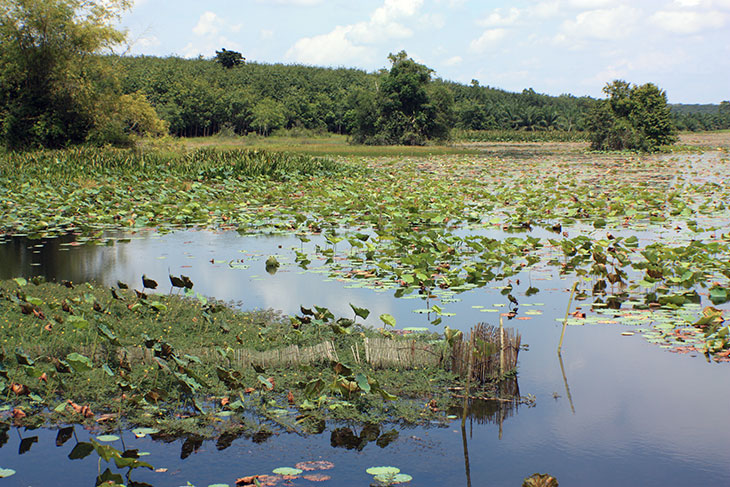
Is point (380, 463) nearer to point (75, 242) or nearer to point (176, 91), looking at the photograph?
point (75, 242)

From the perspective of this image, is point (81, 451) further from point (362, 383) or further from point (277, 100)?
point (277, 100)

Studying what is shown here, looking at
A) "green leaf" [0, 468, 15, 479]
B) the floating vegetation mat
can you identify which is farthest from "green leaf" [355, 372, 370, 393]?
"green leaf" [0, 468, 15, 479]

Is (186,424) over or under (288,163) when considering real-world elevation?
under

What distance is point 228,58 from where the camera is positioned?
68.2 m

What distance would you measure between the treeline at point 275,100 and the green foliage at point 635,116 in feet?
5.26

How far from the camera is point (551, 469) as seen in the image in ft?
11.9

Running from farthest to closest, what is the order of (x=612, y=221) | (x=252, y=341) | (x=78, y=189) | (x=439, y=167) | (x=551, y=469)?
1. (x=439, y=167)
2. (x=78, y=189)
3. (x=612, y=221)
4. (x=252, y=341)
5. (x=551, y=469)

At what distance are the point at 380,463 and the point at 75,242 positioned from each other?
7.89m

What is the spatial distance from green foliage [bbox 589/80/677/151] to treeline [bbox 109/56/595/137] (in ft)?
5.26

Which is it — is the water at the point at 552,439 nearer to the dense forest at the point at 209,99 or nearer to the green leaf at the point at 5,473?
the green leaf at the point at 5,473

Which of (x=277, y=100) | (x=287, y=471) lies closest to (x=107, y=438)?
(x=287, y=471)

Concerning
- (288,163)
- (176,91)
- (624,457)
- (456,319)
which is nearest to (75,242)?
(456,319)

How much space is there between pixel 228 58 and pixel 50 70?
1840 inches

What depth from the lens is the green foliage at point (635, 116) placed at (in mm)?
34031
